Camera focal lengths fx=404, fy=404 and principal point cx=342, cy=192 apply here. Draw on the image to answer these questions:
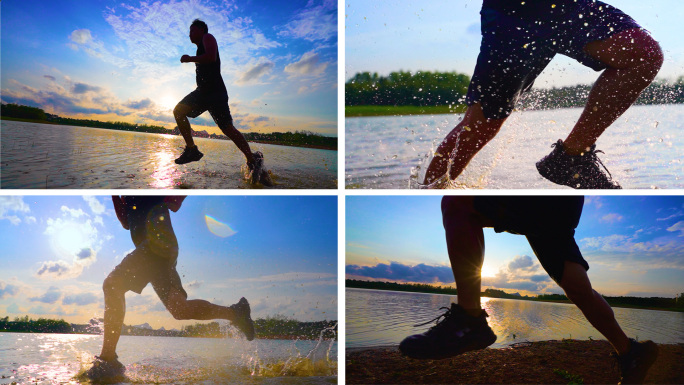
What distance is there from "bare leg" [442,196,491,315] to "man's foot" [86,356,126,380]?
1.63 meters

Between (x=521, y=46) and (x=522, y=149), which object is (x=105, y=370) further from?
(x=521, y=46)

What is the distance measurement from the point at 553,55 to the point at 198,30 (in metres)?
1.65

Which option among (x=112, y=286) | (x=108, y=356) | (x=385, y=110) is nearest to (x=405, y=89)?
(x=385, y=110)

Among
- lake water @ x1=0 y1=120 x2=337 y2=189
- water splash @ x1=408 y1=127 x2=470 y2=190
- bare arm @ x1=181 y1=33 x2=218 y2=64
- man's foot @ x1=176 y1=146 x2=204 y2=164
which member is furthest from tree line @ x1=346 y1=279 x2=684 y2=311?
bare arm @ x1=181 y1=33 x2=218 y2=64

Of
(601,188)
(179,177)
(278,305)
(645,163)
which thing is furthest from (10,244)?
(645,163)

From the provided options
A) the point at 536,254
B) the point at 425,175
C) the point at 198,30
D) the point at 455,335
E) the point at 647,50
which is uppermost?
the point at 198,30

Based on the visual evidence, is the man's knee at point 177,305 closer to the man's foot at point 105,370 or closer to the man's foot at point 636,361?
the man's foot at point 105,370

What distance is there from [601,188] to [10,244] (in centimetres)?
286

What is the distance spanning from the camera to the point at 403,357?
71.4 inches

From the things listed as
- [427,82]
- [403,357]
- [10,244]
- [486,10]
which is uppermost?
[486,10]

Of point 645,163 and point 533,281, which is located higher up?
point 645,163

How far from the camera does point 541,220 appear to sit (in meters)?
1.77

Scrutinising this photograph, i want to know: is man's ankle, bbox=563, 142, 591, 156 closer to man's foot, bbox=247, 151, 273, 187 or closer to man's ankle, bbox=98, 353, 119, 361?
man's foot, bbox=247, 151, 273, 187

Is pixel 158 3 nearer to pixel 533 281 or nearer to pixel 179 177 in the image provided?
pixel 179 177
